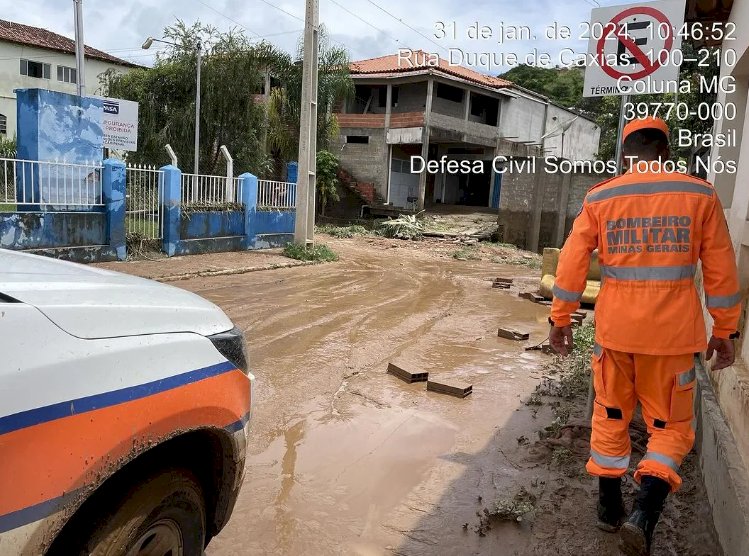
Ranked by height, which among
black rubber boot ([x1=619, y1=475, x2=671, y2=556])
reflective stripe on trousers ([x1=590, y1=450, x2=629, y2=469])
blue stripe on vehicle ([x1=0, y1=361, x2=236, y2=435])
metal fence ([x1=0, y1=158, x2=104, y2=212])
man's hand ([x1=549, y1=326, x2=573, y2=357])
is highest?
metal fence ([x1=0, y1=158, x2=104, y2=212])

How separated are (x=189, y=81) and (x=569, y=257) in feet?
72.7

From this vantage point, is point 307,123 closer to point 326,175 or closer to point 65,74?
point 326,175

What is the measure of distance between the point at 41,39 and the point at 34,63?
1652 mm

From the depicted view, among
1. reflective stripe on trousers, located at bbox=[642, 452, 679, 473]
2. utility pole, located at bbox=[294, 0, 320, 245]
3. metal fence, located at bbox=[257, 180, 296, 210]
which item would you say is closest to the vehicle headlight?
reflective stripe on trousers, located at bbox=[642, 452, 679, 473]

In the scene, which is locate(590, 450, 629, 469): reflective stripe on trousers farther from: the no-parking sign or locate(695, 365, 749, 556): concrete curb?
the no-parking sign

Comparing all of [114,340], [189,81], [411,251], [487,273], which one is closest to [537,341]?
[114,340]

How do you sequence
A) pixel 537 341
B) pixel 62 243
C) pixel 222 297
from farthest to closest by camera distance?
pixel 62 243, pixel 222 297, pixel 537 341

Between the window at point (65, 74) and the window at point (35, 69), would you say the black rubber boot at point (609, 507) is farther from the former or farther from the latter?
→ the window at point (65, 74)

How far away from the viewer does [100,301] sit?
1.63 meters

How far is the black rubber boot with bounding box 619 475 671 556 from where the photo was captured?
2436mm

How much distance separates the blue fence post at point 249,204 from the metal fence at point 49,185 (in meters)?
3.83

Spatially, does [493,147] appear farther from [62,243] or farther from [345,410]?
[345,410]

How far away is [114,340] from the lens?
1.57 meters

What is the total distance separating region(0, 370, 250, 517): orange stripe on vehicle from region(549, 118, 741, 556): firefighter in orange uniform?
74.0 inches
